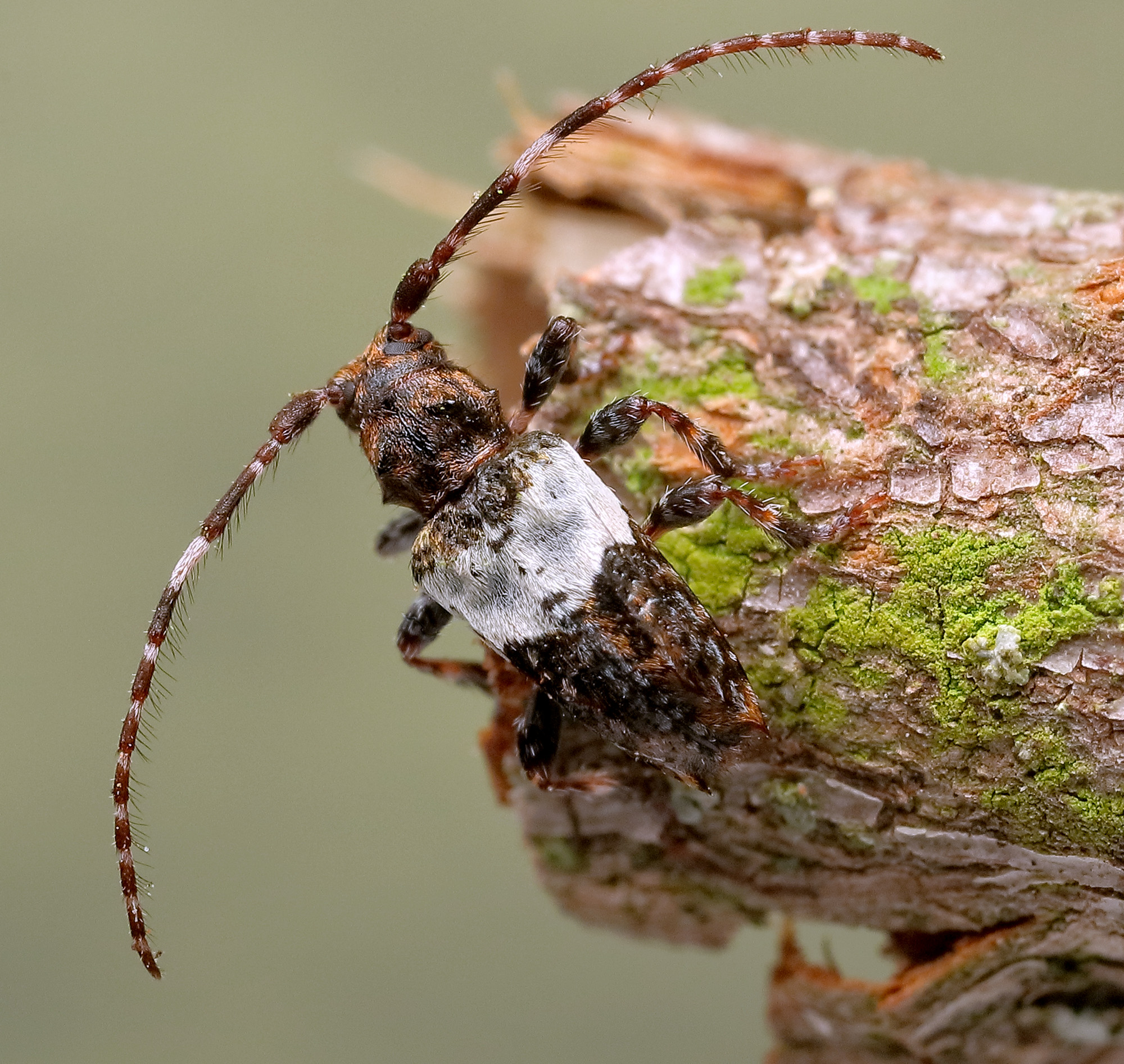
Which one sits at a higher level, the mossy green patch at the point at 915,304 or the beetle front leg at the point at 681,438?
the mossy green patch at the point at 915,304

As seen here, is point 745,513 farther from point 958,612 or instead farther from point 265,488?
point 265,488

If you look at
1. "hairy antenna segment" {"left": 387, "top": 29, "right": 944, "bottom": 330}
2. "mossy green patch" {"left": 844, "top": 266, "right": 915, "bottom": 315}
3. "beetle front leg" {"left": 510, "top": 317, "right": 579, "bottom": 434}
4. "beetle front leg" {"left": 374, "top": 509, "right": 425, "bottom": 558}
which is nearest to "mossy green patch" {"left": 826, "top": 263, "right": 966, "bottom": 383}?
"mossy green patch" {"left": 844, "top": 266, "right": 915, "bottom": 315}

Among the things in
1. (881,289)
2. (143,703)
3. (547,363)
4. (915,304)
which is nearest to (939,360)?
(915,304)

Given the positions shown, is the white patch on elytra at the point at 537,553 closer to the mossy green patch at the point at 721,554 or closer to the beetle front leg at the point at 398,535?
the mossy green patch at the point at 721,554

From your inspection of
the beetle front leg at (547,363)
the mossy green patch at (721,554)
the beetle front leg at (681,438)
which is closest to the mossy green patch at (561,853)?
the mossy green patch at (721,554)

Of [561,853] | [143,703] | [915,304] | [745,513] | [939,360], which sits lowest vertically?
[561,853]

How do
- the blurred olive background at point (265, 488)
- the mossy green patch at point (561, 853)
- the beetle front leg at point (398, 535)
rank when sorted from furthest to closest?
the blurred olive background at point (265, 488) < the beetle front leg at point (398, 535) < the mossy green patch at point (561, 853)
